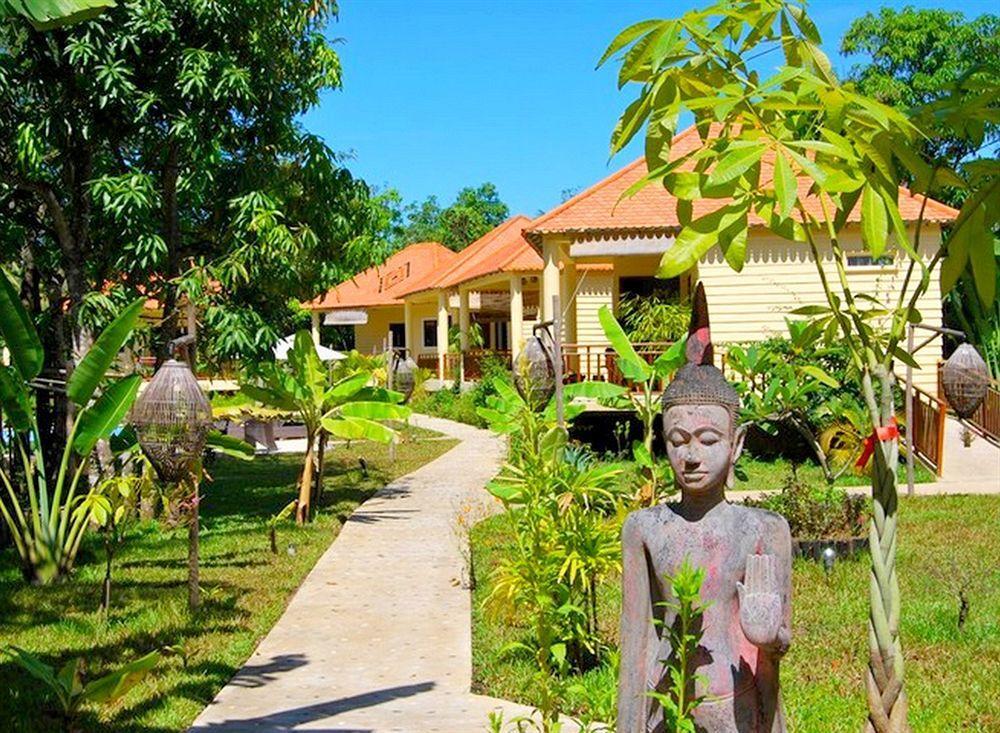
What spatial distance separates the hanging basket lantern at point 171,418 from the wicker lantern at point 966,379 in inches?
362

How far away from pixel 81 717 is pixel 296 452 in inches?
726

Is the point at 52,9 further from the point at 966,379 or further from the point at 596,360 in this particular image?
the point at 596,360

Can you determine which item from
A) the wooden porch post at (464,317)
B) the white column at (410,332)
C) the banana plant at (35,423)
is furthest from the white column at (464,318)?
the banana plant at (35,423)

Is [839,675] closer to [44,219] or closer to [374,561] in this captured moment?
[374,561]

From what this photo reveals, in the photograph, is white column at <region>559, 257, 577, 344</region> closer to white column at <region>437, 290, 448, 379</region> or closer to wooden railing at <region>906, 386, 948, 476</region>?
wooden railing at <region>906, 386, 948, 476</region>

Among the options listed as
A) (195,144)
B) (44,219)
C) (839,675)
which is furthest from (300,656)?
(44,219)

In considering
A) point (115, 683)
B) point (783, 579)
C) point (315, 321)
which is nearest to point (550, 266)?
point (115, 683)

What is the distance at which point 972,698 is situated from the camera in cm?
656

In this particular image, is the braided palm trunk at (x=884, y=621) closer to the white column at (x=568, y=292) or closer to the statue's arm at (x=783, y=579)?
the statue's arm at (x=783, y=579)

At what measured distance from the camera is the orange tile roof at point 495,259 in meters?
29.5

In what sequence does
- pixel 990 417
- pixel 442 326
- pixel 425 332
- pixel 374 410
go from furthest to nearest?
1. pixel 425 332
2. pixel 442 326
3. pixel 990 417
4. pixel 374 410

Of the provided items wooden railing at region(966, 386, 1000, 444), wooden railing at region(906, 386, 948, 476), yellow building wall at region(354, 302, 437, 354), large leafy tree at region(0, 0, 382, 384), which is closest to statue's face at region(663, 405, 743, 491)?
large leafy tree at region(0, 0, 382, 384)

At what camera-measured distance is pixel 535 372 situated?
9.77 metres

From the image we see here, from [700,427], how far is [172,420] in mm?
5700
